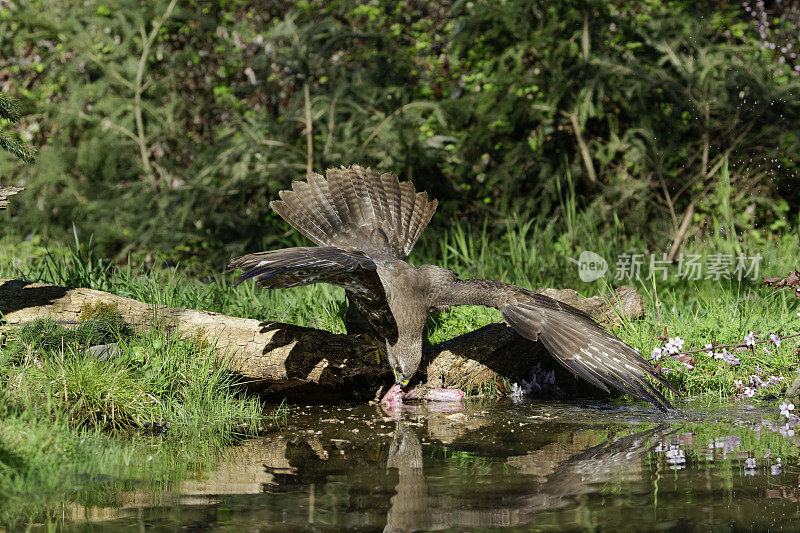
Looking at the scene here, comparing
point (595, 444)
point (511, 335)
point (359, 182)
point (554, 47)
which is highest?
point (554, 47)

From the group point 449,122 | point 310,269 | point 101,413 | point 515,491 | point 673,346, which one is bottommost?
point 515,491

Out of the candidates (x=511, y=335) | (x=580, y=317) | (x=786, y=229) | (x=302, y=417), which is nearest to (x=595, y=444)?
(x=580, y=317)

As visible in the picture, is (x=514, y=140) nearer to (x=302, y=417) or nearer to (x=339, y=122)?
(x=339, y=122)

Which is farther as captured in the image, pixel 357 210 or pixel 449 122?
pixel 449 122

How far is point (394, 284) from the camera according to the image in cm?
557

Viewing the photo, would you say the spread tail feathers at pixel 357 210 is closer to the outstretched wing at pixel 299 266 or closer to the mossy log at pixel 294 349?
the mossy log at pixel 294 349

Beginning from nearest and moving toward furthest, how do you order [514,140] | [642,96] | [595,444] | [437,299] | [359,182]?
[595,444]
[437,299]
[359,182]
[642,96]
[514,140]

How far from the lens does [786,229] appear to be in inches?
348

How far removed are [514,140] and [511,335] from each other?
4.03m

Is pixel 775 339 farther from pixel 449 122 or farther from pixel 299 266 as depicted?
pixel 449 122

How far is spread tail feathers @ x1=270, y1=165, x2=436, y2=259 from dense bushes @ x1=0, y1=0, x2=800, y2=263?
1.66m

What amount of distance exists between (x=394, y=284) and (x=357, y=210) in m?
1.07

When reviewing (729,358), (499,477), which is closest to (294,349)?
(499,477)

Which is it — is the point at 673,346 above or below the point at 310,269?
below
